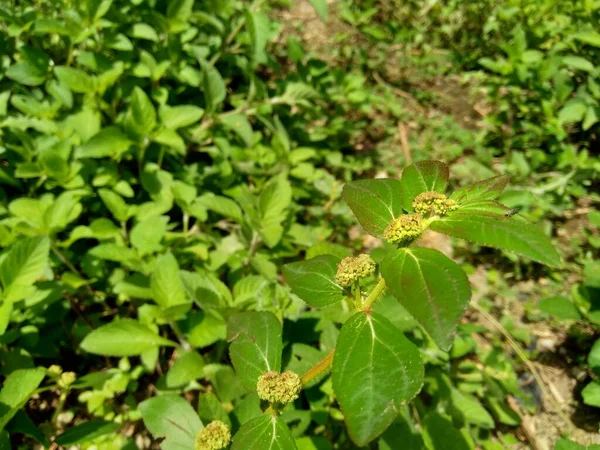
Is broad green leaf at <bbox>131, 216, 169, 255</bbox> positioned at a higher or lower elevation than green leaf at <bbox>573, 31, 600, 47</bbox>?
lower

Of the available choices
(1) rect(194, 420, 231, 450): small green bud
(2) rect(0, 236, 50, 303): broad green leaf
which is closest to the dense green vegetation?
(2) rect(0, 236, 50, 303): broad green leaf

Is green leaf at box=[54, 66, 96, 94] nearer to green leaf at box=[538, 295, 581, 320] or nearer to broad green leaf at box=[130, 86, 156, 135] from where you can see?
broad green leaf at box=[130, 86, 156, 135]

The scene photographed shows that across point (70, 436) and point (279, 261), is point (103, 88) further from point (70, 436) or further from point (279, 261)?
point (70, 436)

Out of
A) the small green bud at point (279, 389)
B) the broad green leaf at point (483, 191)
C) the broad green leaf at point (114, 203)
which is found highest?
the broad green leaf at point (483, 191)

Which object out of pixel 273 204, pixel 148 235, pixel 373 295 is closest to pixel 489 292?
pixel 273 204

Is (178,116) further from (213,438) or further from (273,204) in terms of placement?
(213,438)

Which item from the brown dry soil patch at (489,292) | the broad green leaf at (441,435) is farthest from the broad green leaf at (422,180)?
the brown dry soil patch at (489,292)

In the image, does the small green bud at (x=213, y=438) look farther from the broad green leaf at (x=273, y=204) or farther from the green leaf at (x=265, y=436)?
the broad green leaf at (x=273, y=204)
